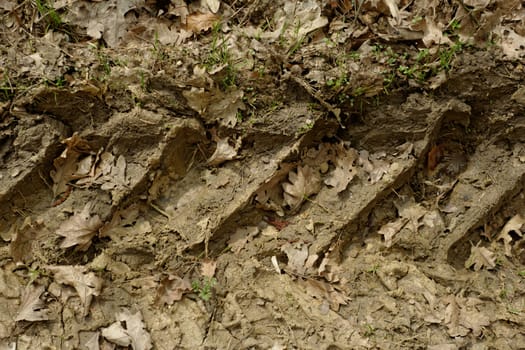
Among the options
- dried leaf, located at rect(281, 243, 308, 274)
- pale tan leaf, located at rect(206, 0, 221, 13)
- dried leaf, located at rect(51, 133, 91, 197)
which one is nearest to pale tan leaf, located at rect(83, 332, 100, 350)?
dried leaf, located at rect(51, 133, 91, 197)

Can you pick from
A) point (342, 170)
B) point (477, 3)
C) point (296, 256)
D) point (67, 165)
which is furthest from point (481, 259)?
point (67, 165)

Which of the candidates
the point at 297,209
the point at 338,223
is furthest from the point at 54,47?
the point at 338,223

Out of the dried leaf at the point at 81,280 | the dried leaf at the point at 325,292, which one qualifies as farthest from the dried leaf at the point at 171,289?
the dried leaf at the point at 325,292

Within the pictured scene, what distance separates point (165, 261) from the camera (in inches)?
120

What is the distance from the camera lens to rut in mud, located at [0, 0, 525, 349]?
2879mm

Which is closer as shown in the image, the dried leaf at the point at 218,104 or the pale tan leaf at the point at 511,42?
the dried leaf at the point at 218,104

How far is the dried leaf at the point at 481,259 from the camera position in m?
3.33

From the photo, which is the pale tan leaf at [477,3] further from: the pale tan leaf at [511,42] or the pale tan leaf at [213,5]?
the pale tan leaf at [213,5]

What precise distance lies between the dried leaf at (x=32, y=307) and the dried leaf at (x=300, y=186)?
174cm

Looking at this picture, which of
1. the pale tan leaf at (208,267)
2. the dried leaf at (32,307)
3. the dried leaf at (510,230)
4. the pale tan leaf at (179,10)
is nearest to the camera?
the dried leaf at (32,307)

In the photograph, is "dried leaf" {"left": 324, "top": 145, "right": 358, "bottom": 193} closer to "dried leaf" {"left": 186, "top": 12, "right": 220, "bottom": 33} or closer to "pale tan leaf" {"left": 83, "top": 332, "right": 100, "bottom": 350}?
"dried leaf" {"left": 186, "top": 12, "right": 220, "bottom": 33}

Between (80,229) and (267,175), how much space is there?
1310 millimetres

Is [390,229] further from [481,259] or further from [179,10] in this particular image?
[179,10]

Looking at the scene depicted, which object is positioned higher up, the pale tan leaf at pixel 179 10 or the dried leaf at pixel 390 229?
the pale tan leaf at pixel 179 10
